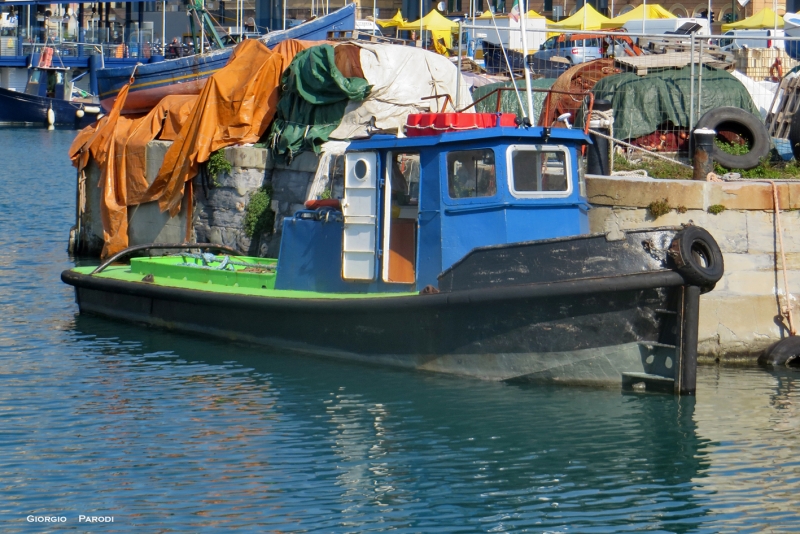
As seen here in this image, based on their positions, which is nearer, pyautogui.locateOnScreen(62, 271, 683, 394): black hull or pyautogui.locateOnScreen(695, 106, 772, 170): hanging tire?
pyautogui.locateOnScreen(62, 271, 683, 394): black hull

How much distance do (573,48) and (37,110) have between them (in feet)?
115

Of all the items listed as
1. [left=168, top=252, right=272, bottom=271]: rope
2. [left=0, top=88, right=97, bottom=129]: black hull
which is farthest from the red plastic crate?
[left=0, top=88, right=97, bottom=129]: black hull

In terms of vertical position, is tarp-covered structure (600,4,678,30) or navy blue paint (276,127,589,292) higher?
tarp-covered structure (600,4,678,30)

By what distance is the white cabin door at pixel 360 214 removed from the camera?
10.6 meters

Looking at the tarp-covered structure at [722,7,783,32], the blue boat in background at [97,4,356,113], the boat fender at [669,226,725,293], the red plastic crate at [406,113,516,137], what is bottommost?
the boat fender at [669,226,725,293]

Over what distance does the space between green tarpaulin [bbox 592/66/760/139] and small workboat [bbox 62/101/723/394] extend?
170 inches

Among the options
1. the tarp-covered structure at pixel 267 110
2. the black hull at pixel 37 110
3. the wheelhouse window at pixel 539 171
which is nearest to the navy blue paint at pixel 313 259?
the wheelhouse window at pixel 539 171

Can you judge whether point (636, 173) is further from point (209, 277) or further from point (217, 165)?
point (217, 165)

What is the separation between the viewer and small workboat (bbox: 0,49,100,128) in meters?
55.9

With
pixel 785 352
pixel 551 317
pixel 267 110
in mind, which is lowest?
pixel 785 352

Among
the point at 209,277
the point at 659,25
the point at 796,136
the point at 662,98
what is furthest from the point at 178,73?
the point at 659,25

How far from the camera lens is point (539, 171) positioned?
1021 centimetres

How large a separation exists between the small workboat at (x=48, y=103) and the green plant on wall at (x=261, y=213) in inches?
1658

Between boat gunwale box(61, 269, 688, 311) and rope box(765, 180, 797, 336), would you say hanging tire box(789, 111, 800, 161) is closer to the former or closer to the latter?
rope box(765, 180, 797, 336)
